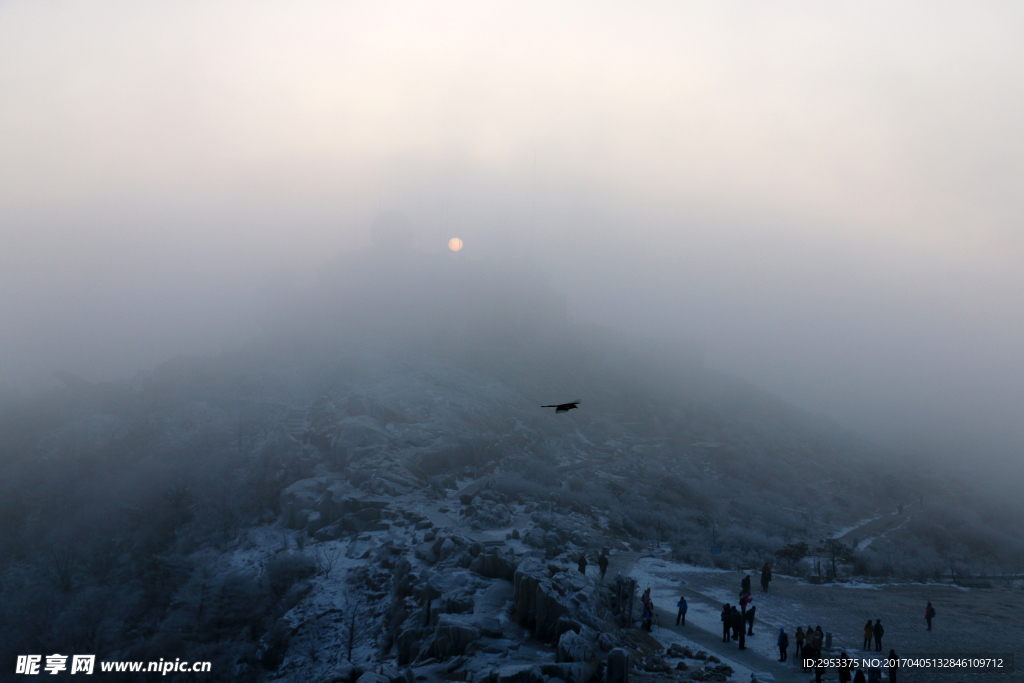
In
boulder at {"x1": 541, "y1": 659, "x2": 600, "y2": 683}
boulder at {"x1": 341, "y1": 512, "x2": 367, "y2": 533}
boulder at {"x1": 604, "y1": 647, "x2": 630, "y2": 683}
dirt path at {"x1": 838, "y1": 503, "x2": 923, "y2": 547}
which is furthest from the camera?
dirt path at {"x1": 838, "y1": 503, "x2": 923, "y2": 547}

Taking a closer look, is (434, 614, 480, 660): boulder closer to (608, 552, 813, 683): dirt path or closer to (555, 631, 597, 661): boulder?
(555, 631, 597, 661): boulder

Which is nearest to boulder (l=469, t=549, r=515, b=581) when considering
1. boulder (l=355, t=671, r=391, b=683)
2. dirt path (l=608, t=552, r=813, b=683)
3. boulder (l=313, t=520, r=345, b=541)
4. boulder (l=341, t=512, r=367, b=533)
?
dirt path (l=608, t=552, r=813, b=683)

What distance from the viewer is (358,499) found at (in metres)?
40.7

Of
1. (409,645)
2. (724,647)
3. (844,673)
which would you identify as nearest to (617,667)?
(844,673)

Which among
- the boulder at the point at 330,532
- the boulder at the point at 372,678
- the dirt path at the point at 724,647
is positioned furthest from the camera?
the boulder at the point at 330,532

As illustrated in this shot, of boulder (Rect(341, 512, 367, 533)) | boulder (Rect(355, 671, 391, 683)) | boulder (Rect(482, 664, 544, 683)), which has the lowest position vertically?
boulder (Rect(341, 512, 367, 533))

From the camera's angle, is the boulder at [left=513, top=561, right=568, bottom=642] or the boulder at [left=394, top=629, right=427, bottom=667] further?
the boulder at [left=394, top=629, right=427, bottom=667]

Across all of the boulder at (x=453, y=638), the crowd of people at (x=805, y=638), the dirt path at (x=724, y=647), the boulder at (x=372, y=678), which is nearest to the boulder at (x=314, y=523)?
the boulder at (x=453, y=638)

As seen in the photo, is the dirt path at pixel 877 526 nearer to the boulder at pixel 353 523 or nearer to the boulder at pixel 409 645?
the boulder at pixel 353 523

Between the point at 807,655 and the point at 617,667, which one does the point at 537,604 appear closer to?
the point at 617,667

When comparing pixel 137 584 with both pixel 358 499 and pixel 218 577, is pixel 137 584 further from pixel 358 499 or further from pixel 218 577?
pixel 358 499

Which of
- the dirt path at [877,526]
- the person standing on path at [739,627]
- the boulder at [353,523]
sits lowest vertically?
the dirt path at [877,526]

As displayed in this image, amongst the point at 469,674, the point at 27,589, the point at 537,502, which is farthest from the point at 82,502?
the point at 469,674

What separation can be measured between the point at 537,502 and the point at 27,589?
31889mm
